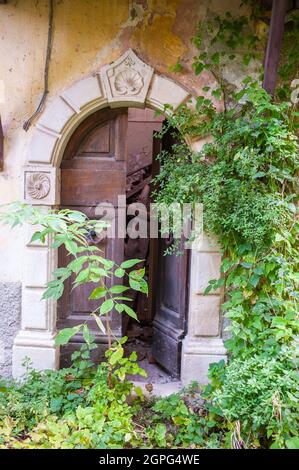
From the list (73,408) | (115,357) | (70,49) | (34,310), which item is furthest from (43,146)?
(73,408)

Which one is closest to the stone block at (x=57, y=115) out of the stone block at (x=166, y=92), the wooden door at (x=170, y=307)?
the stone block at (x=166, y=92)

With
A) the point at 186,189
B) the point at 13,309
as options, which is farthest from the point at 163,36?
the point at 13,309

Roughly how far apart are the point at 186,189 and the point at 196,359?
1384 mm

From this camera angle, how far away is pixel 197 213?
3.26m

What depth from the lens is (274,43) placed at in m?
2.96

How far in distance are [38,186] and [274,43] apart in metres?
2.10

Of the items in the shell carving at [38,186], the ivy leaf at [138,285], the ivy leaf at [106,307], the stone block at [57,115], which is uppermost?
the stone block at [57,115]

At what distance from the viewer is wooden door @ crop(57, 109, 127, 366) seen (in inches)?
142

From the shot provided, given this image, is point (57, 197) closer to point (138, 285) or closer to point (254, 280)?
point (138, 285)

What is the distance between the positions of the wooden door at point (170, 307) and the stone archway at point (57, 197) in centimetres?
15

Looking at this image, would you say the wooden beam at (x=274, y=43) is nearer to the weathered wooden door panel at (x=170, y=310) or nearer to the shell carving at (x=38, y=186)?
the weathered wooden door panel at (x=170, y=310)

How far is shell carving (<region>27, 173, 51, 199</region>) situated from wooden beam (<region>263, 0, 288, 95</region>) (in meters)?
1.87

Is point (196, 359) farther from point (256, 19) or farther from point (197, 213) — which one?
point (256, 19)

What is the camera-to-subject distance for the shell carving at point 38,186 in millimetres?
3438
